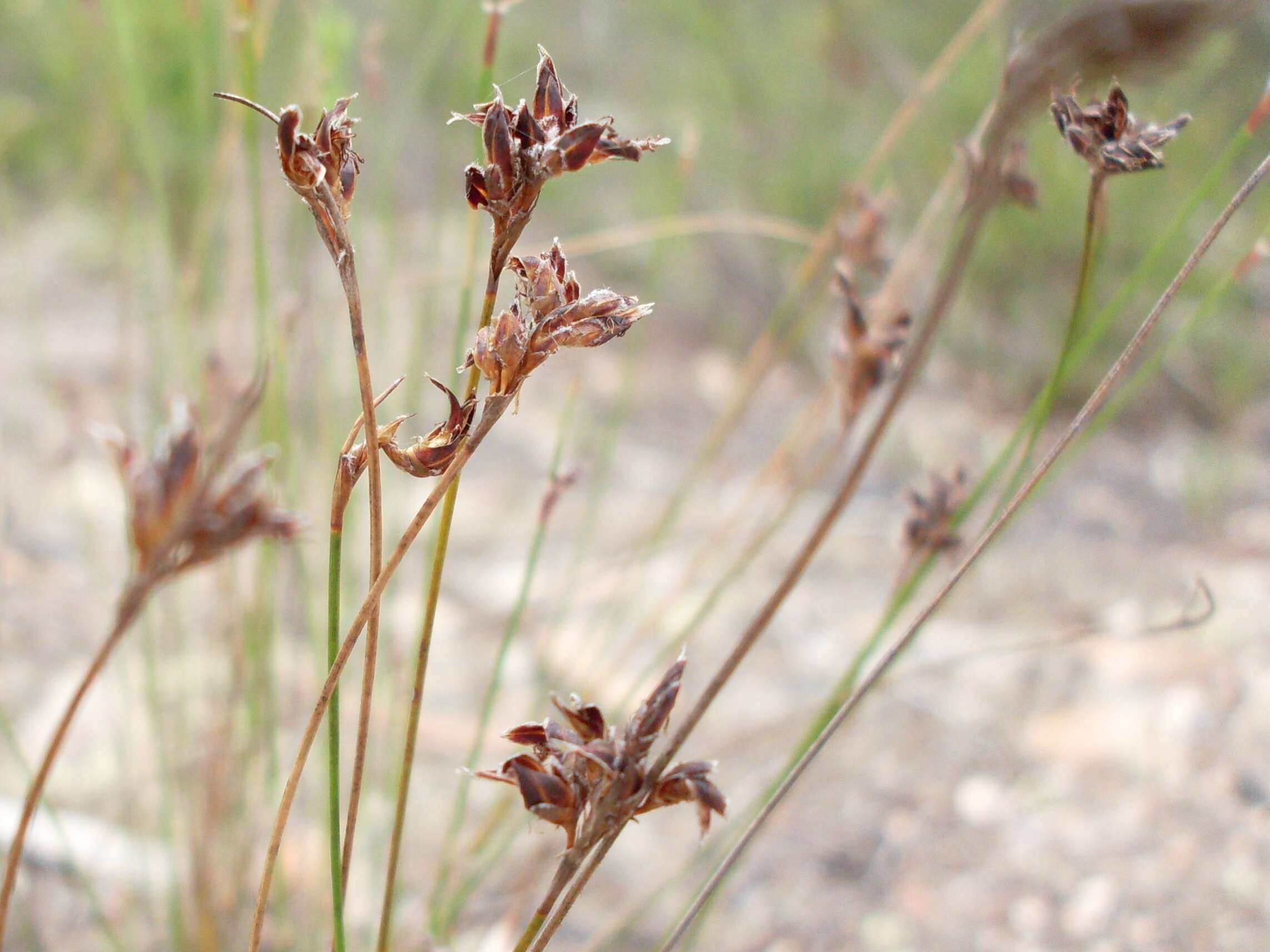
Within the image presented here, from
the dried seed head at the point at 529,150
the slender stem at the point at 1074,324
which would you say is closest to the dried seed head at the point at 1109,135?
the slender stem at the point at 1074,324

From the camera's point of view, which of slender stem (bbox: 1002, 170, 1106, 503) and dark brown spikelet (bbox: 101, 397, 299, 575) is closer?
dark brown spikelet (bbox: 101, 397, 299, 575)

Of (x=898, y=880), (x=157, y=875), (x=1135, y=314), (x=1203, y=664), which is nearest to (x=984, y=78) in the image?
(x=1135, y=314)

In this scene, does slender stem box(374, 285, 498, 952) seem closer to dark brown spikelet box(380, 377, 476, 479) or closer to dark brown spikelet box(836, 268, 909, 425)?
dark brown spikelet box(380, 377, 476, 479)

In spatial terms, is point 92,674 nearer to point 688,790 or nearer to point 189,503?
point 189,503

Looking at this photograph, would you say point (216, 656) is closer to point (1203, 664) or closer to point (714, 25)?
point (1203, 664)

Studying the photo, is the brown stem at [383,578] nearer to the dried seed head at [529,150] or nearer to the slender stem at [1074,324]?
the dried seed head at [529,150]

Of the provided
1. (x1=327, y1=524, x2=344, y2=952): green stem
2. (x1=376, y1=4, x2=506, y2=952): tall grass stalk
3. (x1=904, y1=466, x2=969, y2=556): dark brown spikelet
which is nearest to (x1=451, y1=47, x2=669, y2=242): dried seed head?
(x1=376, y1=4, x2=506, y2=952): tall grass stalk
